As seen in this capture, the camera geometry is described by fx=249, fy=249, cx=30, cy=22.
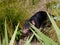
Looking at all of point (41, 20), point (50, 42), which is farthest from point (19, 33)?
point (50, 42)

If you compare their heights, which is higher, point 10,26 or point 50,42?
point 50,42

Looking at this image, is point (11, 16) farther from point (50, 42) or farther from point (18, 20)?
point (50, 42)

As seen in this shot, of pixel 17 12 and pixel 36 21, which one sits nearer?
pixel 36 21

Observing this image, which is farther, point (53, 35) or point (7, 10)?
point (7, 10)

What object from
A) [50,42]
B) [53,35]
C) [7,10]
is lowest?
[53,35]

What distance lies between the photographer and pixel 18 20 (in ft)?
14.7

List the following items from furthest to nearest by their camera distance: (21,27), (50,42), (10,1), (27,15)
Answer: (10,1)
(27,15)
(21,27)
(50,42)

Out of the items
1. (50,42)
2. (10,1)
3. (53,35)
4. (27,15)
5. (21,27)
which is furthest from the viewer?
(10,1)

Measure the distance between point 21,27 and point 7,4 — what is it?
0.79 metres

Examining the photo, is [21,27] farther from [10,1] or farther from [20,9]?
[10,1]

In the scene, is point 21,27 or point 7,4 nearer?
point 21,27

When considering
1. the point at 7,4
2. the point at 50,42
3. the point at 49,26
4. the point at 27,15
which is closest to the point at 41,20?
the point at 49,26

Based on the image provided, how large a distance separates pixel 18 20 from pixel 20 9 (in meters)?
0.49

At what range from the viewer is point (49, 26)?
4488mm
